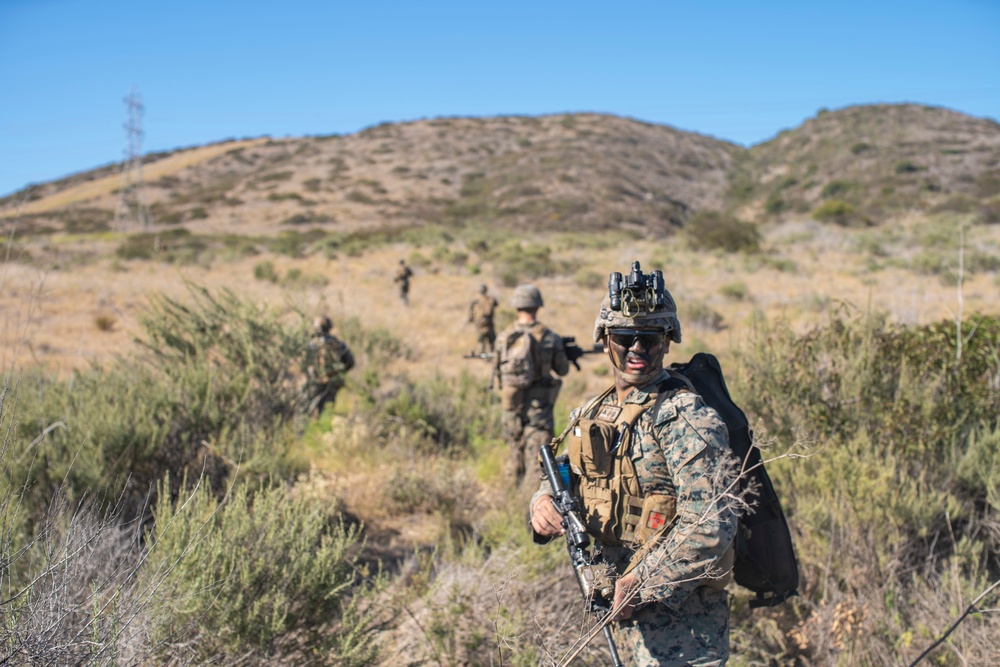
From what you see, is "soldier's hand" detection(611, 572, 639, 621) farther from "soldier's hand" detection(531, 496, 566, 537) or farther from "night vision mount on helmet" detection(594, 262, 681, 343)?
"night vision mount on helmet" detection(594, 262, 681, 343)

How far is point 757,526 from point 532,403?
324 centimetres

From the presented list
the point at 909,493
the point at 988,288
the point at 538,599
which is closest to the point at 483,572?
the point at 538,599

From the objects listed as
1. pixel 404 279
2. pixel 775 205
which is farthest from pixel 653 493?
pixel 775 205

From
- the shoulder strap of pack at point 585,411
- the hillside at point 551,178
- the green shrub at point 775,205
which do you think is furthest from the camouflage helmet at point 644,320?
the green shrub at point 775,205

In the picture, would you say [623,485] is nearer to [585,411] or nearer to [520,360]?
[585,411]

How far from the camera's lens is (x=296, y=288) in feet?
54.0

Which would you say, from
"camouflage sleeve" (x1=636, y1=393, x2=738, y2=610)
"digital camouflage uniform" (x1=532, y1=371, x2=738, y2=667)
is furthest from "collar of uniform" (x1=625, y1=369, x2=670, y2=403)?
"camouflage sleeve" (x1=636, y1=393, x2=738, y2=610)

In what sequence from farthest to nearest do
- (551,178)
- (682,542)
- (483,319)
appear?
1. (551,178)
2. (483,319)
3. (682,542)

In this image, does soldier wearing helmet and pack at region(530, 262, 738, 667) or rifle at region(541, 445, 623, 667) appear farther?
rifle at region(541, 445, 623, 667)

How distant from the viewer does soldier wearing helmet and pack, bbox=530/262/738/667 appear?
6.21 feet

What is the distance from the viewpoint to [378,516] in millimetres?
4906

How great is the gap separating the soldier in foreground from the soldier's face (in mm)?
4204

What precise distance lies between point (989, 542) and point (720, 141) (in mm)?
76592

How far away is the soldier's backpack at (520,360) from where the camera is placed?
17.3 feet
